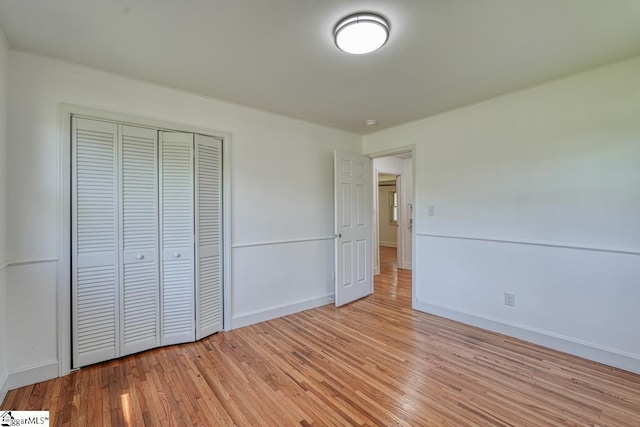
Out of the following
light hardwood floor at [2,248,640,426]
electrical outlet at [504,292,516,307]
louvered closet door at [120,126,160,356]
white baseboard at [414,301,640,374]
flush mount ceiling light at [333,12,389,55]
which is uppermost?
flush mount ceiling light at [333,12,389,55]

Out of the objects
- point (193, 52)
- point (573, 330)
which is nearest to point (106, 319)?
point (193, 52)

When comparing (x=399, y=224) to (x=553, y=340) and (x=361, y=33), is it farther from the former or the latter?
(x=361, y=33)

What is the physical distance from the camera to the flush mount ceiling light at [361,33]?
5.36 feet

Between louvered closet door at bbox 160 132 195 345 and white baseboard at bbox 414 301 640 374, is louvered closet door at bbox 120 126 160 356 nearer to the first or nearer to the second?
louvered closet door at bbox 160 132 195 345

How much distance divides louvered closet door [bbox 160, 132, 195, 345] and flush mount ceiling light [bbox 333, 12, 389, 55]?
65.7 inches

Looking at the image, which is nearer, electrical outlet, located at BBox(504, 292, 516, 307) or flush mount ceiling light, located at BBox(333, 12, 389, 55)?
flush mount ceiling light, located at BBox(333, 12, 389, 55)

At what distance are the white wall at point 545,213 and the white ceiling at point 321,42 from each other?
0.31 metres

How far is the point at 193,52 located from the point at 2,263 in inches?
75.0

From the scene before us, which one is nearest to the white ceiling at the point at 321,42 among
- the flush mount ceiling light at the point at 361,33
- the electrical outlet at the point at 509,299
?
the flush mount ceiling light at the point at 361,33

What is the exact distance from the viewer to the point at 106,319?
229cm

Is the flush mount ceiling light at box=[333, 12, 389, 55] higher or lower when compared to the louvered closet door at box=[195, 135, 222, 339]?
higher

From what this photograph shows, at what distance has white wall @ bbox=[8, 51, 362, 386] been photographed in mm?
2010

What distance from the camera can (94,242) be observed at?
2.25m

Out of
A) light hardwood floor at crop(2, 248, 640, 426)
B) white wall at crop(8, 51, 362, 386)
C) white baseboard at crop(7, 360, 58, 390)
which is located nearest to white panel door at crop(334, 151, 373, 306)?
white wall at crop(8, 51, 362, 386)
